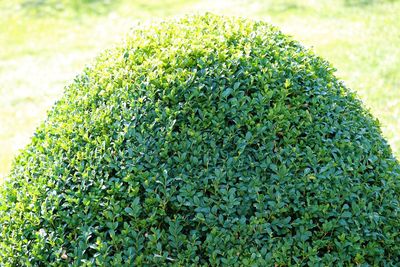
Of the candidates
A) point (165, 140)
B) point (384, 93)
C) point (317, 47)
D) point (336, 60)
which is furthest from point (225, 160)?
point (317, 47)

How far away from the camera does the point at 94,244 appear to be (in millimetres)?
3160

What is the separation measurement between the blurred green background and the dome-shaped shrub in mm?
4003

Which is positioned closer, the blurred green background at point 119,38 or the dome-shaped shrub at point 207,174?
the dome-shaped shrub at point 207,174

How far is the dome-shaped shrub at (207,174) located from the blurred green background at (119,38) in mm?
4003

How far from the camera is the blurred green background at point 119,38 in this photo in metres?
9.55

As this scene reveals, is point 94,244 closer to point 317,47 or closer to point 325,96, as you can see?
point 325,96

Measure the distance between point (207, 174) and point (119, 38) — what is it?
15.4ft

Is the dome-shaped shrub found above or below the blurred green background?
above

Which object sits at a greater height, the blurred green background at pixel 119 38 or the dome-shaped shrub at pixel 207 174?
the dome-shaped shrub at pixel 207 174

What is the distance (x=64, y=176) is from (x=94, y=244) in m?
0.46

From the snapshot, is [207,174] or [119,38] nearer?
[207,174]

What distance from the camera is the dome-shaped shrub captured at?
318 centimetres

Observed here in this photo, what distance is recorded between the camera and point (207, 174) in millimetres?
3266

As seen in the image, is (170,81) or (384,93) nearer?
(170,81)
